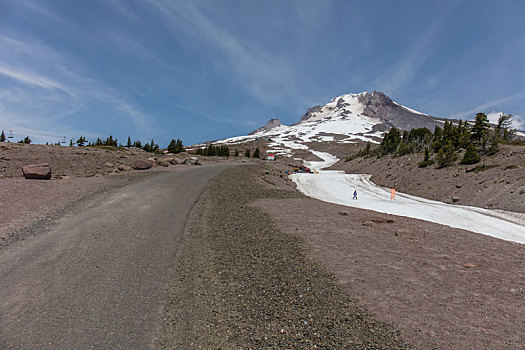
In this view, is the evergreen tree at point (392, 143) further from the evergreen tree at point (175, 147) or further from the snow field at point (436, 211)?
the evergreen tree at point (175, 147)

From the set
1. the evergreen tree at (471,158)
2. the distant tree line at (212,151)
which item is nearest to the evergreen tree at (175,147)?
the distant tree line at (212,151)

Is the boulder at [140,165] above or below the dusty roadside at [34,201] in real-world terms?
above

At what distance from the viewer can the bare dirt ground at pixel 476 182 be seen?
70.6ft

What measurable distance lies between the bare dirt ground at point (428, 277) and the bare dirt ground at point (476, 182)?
51.1 ft

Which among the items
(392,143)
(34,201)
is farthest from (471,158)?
(34,201)

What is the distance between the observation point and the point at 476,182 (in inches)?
1033

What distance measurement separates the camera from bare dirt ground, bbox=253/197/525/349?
14.6 feet

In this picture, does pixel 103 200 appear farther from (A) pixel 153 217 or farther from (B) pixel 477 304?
(B) pixel 477 304

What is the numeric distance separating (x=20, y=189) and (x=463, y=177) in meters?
41.0

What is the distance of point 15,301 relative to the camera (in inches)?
201

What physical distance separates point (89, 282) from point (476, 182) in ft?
113

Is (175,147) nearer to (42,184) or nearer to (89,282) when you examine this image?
(42,184)

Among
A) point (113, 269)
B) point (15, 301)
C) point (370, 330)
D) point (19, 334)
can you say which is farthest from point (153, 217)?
point (370, 330)

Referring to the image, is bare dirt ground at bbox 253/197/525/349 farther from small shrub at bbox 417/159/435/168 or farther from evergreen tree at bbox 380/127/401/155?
evergreen tree at bbox 380/127/401/155
